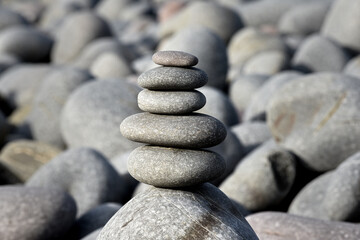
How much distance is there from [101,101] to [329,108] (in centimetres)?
283

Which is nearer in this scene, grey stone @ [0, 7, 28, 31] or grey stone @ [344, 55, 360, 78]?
grey stone @ [344, 55, 360, 78]

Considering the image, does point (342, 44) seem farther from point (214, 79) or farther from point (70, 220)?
point (70, 220)

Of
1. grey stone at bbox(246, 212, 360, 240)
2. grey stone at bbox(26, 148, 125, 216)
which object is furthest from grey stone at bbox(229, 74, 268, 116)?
grey stone at bbox(246, 212, 360, 240)

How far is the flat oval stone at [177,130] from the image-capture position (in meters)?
2.96

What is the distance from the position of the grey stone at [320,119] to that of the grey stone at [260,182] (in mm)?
437

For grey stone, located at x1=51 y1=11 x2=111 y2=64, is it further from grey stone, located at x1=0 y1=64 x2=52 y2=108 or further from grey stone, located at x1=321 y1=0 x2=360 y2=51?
grey stone, located at x1=321 y1=0 x2=360 y2=51

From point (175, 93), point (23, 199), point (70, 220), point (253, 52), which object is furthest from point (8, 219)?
point (253, 52)

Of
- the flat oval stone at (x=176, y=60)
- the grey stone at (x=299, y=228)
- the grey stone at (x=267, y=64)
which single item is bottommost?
the grey stone at (x=267, y=64)

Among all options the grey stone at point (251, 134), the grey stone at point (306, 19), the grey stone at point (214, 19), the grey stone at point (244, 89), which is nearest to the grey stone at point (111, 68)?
the grey stone at point (244, 89)

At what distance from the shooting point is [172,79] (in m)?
3.03

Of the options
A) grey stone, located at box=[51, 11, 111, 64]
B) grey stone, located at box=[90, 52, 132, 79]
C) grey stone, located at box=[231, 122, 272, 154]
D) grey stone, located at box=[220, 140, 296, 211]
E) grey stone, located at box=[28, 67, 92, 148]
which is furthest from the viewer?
grey stone, located at box=[51, 11, 111, 64]

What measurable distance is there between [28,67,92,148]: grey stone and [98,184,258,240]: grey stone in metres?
5.21

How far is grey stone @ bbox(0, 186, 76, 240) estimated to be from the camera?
4281mm

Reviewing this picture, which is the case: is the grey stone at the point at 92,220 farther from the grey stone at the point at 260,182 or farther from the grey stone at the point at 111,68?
the grey stone at the point at 111,68
